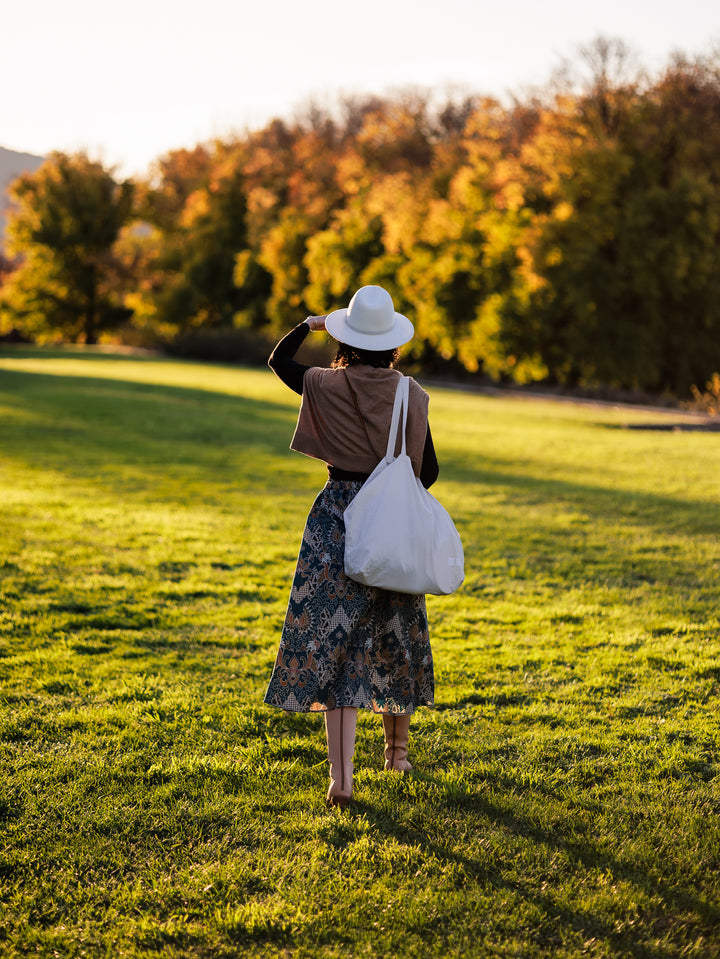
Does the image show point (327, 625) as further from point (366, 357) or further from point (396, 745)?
point (366, 357)

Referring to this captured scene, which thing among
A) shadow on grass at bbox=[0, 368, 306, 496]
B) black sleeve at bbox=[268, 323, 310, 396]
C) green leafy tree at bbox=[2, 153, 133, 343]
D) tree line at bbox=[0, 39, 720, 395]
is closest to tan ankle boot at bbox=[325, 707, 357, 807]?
black sleeve at bbox=[268, 323, 310, 396]

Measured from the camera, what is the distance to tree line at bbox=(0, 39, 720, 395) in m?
30.4

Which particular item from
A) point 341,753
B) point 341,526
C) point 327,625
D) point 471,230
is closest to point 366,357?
point 341,526

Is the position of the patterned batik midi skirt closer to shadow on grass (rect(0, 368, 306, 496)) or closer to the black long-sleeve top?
the black long-sleeve top

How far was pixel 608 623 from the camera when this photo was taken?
233 inches

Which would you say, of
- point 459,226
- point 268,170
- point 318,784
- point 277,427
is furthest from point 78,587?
point 268,170

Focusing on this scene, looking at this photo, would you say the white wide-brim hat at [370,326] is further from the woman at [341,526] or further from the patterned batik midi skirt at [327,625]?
the patterned batik midi skirt at [327,625]

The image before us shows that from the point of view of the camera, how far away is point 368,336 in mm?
3480

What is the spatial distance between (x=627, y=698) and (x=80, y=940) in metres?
3.04

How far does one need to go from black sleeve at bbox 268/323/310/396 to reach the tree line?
27.9 metres

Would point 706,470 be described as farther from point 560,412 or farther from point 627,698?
point 560,412

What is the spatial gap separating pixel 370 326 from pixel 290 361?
39 cm

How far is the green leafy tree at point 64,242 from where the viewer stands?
5856 centimetres

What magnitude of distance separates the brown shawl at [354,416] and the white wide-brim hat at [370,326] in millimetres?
102
